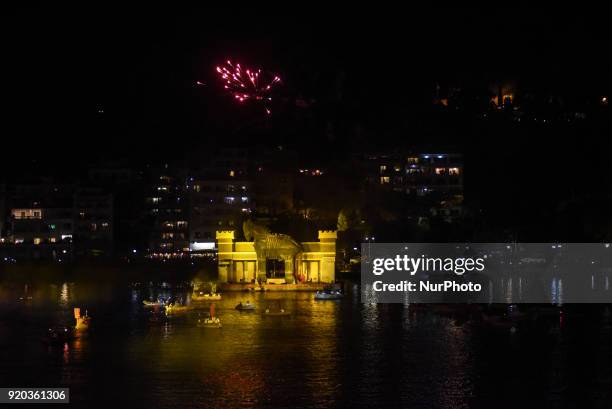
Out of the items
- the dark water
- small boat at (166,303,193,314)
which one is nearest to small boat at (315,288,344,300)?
the dark water

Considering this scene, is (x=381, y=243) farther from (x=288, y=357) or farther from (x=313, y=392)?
(x=313, y=392)

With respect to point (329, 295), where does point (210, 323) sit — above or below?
below

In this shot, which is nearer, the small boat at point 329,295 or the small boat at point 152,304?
the small boat at point 152,304

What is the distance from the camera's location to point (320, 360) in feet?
108

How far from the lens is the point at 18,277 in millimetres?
71125

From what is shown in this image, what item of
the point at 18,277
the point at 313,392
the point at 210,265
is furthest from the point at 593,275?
the point at 313,392

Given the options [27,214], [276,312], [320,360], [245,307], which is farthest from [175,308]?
[27,214]

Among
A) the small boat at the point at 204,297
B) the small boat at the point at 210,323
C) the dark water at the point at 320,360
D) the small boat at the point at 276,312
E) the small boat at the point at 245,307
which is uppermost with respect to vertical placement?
the small boat at the point at 204,297

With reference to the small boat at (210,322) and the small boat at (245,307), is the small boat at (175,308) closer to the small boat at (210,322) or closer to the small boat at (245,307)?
the small boat at (245,307)

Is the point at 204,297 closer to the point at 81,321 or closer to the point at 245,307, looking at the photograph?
the point at 245,307

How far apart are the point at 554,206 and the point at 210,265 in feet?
87.7

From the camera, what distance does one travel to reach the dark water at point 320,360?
27.3 meters

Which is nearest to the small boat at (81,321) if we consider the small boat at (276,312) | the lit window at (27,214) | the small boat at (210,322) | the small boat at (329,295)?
the small boat at (210,322)

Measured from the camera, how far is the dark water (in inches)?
1075
